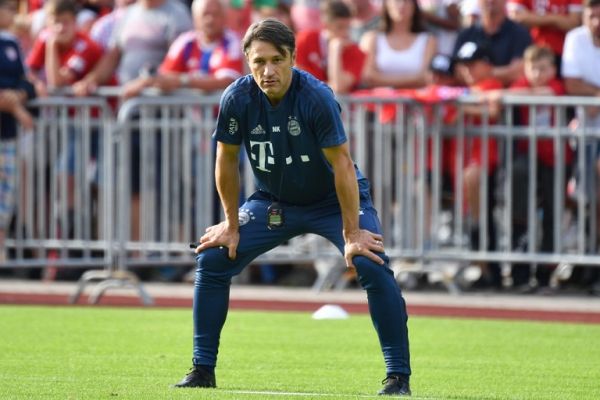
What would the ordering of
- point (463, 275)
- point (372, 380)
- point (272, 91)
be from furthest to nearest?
1. point (463, 275)
2. point (372, 380)
3. point (272, 91)

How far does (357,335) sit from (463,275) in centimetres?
406

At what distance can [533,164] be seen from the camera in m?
13.5

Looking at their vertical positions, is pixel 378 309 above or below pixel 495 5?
below

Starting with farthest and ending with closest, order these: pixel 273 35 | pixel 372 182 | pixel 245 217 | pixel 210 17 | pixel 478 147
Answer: pixel 210 17 < pixel 372 182 < pixel 478 147 < pixel 245 217 < pixel 273 35

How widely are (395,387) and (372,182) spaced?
6.93 meters

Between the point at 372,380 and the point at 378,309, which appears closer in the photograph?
the point at 378,309

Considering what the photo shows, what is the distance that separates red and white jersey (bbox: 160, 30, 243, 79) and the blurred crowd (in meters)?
0.01

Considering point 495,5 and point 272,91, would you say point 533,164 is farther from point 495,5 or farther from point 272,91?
point 272,91

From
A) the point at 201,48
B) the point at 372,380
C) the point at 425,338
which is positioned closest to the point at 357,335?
the point at 425,338

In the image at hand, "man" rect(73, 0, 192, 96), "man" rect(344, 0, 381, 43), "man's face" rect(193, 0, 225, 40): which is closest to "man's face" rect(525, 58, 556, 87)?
"man" rect(344, 0, 381, 43)

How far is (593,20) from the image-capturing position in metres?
13.6

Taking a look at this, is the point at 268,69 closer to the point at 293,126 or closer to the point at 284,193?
the point at 293,126

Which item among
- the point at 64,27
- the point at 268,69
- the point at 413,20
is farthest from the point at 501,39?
the point at 268,69

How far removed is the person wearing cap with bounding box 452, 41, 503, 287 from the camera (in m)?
13.7
